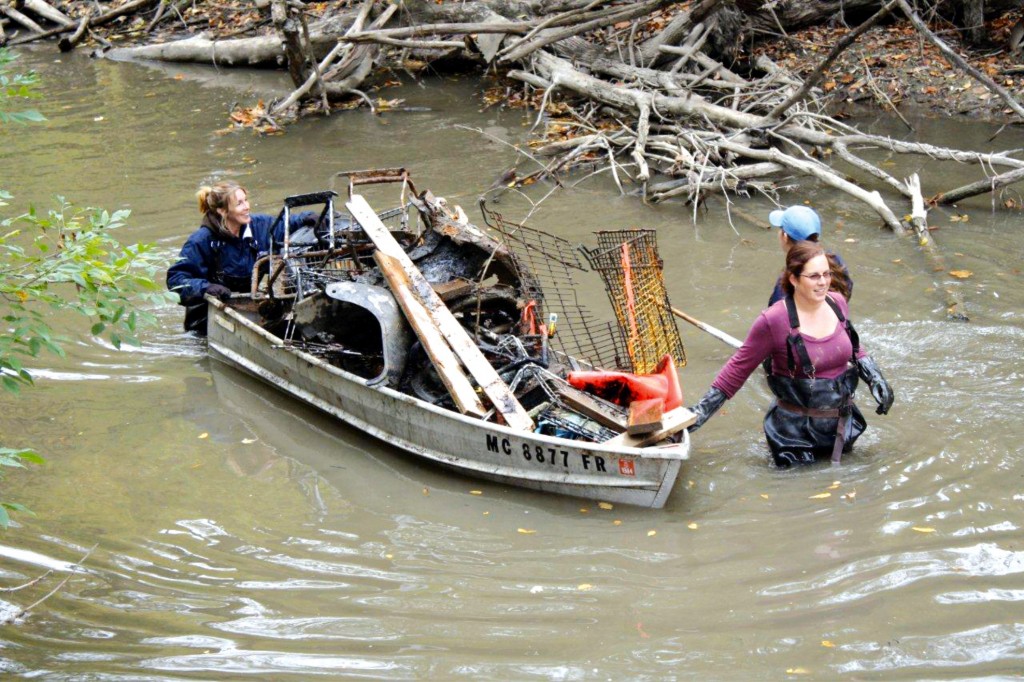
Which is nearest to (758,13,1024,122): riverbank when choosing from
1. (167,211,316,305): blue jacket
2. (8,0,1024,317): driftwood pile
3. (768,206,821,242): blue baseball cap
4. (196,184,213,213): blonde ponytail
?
(8,0,1024,317): driftwood pile

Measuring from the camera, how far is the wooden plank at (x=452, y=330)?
6.47 meters

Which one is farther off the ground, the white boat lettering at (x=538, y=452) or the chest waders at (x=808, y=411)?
the chest waders at (x=808, y=411)

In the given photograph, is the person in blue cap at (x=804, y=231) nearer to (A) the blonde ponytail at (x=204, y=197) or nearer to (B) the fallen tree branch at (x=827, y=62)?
(B) the fallen tree branch at (x=827, y=62)

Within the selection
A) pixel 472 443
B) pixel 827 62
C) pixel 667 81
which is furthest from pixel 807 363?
pixel 667 81

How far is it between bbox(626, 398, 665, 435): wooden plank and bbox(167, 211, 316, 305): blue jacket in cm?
412

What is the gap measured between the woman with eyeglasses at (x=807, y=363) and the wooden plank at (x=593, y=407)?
0.57 metres

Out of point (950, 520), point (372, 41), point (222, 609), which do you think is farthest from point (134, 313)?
point (372, 41)

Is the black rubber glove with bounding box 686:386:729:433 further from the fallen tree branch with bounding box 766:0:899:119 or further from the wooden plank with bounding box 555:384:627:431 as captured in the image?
the fallen tree branch with bounding box 766:0:899:119

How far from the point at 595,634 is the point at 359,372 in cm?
335

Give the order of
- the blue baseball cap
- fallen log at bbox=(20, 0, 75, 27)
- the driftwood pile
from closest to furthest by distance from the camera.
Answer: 1. the blue baseball cap
2. the driftwood pile
3. fallen log at bbox=(20, 0, 75, 27)

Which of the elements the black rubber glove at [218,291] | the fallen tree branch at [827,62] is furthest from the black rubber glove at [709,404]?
the fallen tree branch at [827,62]

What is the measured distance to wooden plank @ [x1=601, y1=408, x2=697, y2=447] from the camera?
577cm

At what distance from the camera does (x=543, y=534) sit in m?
6.15

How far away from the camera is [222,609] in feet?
18.0
